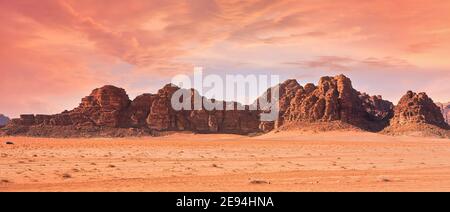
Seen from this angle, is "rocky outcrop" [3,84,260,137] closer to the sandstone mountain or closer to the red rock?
the sandstone mountain

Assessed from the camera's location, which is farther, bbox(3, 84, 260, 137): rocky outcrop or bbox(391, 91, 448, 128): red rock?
bbox(3, 84, 260, 137): rocky outcrop

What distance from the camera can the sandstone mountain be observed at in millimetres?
124688

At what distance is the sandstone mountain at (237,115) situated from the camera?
125m

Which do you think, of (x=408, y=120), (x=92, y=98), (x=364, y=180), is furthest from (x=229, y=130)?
(x=364, y=180)

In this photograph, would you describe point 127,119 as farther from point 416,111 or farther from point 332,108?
point 416,111

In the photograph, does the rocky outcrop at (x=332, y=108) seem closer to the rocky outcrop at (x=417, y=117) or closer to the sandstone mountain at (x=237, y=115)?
the sandstone mountain at (x=237, y=115)

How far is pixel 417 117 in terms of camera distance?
4722 inches

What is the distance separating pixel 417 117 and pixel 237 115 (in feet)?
237

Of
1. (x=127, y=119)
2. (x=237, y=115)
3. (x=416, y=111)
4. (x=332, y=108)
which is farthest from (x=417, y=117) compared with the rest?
(x=127, y=119)

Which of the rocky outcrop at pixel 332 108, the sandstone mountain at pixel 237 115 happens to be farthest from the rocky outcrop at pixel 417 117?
the rocky outcrop at pixel 332 108

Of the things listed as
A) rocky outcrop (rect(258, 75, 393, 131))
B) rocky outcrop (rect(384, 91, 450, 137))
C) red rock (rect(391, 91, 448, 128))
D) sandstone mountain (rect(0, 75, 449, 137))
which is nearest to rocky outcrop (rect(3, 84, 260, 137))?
sandstone mountain (rect(0, 75, 449, 137))
